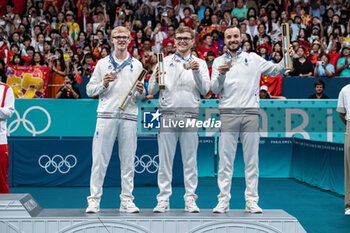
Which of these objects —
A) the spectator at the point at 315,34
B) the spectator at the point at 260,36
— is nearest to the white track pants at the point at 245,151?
the spectator at the point at 260,36

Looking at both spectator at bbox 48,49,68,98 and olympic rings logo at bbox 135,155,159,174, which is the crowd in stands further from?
olympic rings logo at bbox 135,155,159,174

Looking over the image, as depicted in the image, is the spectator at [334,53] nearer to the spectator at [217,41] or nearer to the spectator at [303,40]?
the spectator at [303,40]

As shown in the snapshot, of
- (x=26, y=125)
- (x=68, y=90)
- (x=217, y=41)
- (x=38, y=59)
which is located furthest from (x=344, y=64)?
(x=26, y=125)

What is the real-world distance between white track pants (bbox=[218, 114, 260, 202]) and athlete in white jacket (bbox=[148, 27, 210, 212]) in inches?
14.9

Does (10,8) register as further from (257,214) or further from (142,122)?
(257,214)

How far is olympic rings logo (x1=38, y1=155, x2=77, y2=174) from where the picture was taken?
1233 centimetres

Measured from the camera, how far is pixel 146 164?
1248 cm

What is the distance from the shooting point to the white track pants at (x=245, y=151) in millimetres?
6770

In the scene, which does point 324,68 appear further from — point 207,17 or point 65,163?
point 65,163

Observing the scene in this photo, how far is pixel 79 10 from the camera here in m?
18.6

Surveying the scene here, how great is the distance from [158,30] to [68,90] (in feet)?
14.5

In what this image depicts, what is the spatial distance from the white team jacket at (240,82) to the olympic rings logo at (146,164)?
584 cm

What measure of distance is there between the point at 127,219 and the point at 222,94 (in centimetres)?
209

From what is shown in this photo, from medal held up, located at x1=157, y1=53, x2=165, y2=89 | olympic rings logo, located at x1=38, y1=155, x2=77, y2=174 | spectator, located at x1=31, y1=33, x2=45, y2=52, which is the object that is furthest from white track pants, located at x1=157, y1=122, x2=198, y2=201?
spectator, located at x1=31, y1=33, x2=45, y2=52
